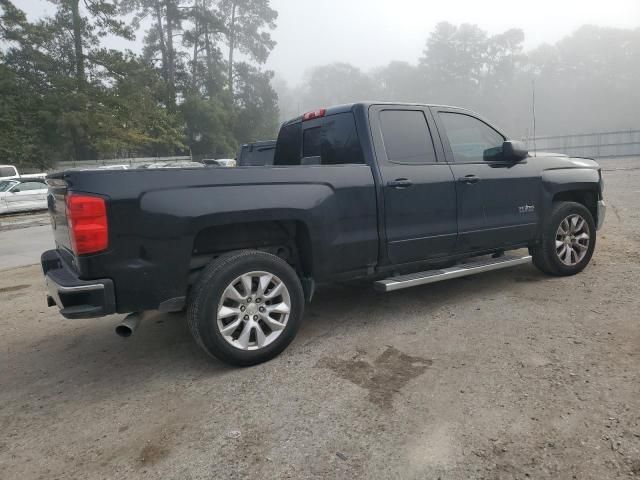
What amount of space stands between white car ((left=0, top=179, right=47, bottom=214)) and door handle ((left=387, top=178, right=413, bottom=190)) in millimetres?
18160

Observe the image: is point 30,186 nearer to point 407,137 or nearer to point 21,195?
point 21,195

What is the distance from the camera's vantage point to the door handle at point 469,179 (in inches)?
172

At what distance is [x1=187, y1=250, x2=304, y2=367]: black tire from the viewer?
10.5 feet

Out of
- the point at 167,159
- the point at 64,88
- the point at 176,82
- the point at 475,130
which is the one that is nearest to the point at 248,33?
the point at 176,82

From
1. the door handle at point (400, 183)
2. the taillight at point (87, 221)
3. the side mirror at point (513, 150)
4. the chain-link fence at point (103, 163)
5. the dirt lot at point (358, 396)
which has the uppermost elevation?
the chain-link fence at point (103, 163)

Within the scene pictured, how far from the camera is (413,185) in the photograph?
405cm

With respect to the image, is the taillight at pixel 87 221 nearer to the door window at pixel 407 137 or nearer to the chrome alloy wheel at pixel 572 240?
the door window at pixel 407 137

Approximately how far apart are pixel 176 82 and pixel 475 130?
48900mm

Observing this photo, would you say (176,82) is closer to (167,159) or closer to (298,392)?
(167,159)

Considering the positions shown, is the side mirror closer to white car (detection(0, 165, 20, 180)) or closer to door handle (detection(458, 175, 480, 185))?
door handle (detection(458, 175, 480, 185))

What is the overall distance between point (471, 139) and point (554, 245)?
4.78 feet

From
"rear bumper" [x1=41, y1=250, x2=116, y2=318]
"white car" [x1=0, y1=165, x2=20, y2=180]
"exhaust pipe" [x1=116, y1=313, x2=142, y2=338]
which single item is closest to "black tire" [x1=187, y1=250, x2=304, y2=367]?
"exhaust pipe" [x1=116, y1=313, x2=142, y2=338]

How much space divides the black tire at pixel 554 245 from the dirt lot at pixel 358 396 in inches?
16.8

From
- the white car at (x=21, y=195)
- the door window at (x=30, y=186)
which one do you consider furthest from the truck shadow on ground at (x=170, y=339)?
the door window at (x=30, y=186)
